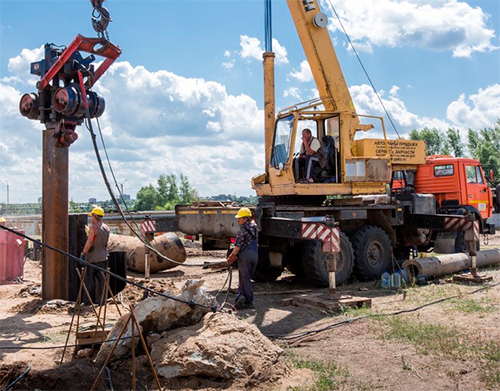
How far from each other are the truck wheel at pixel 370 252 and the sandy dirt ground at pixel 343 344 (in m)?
0.92

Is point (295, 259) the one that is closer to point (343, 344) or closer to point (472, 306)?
point (472, 306)

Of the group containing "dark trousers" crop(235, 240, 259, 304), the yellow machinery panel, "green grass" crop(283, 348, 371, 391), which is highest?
the yellow machinery panel

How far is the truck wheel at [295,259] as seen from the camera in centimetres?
1110

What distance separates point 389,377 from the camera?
17.9ft

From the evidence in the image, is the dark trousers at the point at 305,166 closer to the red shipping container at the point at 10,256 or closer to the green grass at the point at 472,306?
the green grass at the point at 472,306

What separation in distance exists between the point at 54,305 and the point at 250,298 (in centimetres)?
320

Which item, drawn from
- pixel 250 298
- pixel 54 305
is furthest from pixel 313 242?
pixel 54 305

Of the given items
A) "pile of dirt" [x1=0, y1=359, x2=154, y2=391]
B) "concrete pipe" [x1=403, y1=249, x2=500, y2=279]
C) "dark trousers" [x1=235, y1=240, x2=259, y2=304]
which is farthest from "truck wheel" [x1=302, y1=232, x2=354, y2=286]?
"pile of dirt" [x1=0, y1=359, x2=154, y2=391]

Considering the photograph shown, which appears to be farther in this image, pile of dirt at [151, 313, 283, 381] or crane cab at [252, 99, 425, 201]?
crane cab at [252, 99, 425, 201]

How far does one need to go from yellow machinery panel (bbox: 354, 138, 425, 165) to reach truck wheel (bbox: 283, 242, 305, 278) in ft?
7.95

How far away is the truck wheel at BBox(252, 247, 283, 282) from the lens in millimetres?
11607

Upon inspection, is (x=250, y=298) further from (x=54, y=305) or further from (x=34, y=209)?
(x=34, y=209)

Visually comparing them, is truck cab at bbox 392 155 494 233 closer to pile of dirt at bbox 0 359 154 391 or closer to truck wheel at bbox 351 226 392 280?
truck wheel at bbox 351 226 392 280

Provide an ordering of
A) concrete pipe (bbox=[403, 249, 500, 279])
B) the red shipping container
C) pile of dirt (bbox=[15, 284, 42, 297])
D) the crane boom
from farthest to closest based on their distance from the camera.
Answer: the red shipping container < the crane boom < concrete pipe (bbox=[403, 249, 500, 279]) < pile of dirt (bbox=[15, 284, 42, 297])
